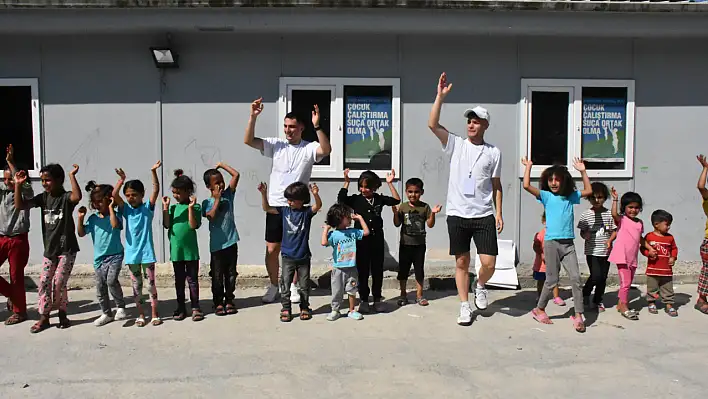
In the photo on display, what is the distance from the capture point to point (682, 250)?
293 inches

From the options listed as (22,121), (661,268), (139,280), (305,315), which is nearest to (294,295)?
(305,315)

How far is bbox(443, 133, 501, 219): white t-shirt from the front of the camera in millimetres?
5172

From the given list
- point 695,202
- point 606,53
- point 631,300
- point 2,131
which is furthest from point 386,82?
point 2,131

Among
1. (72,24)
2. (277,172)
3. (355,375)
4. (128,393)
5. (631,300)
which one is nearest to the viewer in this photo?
(128,393)

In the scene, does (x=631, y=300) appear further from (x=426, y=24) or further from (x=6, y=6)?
(x=6, y=6)

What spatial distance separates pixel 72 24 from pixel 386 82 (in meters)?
3.74

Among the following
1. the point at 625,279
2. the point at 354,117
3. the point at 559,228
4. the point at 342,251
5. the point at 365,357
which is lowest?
the point at 365,357

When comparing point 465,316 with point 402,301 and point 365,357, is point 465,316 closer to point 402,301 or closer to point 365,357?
point 402,301

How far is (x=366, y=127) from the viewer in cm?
709

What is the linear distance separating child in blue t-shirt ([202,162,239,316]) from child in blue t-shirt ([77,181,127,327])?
817 millimetres

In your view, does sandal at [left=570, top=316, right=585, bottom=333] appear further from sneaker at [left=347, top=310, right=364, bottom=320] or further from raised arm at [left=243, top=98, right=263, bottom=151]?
raised arm at [left=243, top=98, right=263, bottom=151]

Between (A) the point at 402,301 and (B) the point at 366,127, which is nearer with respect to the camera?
(A) the point at 402,301

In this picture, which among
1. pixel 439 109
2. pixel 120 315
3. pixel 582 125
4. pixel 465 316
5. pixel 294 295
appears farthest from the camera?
pixel 582 125

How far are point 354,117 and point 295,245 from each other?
2.38 m
